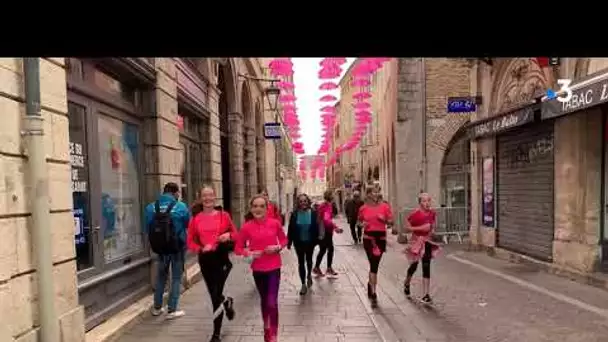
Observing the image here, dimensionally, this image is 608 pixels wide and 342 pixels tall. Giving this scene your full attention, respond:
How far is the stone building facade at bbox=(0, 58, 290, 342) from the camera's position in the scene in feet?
13.5

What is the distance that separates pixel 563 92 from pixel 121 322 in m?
7.67

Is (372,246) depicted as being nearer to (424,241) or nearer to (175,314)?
(424,241)

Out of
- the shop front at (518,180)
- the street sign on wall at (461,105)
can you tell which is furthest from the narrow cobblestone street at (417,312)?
Answer: the street sign on wall at (461,105)

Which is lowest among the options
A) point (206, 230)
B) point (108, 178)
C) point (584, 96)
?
point (206, 230)

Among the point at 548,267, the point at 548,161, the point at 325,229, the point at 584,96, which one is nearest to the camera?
the point at 584,96

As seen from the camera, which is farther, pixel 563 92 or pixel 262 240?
pixel 563 92

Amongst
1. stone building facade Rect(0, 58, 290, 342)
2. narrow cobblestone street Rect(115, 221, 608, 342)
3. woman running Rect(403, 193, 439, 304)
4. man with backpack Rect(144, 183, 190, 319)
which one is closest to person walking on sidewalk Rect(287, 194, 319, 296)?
narrow cobblestone street Rect(115, 221, 608, 342)

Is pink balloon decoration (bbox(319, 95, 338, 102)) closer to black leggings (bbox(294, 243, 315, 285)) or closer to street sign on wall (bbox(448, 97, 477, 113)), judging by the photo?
street sign on wall (bbox(448, 97, 477, 113))

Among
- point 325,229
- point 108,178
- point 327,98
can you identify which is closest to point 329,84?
point 327,98

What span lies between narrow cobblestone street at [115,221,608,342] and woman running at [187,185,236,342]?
549 millimetres

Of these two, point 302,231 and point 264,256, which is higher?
point 264,256

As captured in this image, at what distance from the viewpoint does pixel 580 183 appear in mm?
9086

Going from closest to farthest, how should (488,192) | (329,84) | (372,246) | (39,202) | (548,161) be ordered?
1. (39,202)
2. (372,246)
3. (548,161)
4. (488,192)
5. (329,84)
